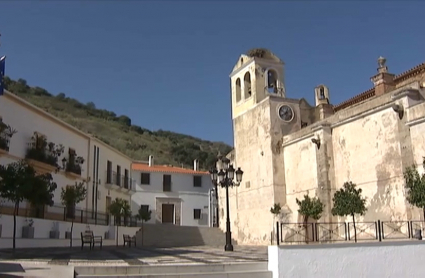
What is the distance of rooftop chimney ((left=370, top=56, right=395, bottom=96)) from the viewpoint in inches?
893

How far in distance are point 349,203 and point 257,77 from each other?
1252 cm

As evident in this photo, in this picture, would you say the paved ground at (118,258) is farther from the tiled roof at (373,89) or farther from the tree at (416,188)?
the tiled roof at (373,89)

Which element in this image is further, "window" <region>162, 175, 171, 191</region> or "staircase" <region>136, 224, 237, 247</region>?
"window" <region>162, 175, 171, 191</region>

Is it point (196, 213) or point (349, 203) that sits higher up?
point (196, 213)

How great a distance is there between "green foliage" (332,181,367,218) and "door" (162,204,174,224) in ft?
78.9

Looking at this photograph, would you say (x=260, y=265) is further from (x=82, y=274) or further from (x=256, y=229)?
(x=256, y=229)

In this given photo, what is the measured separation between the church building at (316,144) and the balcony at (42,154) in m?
11.2

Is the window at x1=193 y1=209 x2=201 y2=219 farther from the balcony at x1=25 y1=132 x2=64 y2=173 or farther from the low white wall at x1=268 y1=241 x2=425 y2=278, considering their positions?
the low white wall at x1=268 y1=241 x2=425 y2=278

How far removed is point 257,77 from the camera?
28.8m

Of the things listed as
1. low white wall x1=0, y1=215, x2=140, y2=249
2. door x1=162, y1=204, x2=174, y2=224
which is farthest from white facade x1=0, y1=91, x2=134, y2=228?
door x1=162, y1=204, x2=174, y2=224

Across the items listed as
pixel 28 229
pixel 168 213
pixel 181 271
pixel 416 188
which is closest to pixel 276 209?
pixel 416 188

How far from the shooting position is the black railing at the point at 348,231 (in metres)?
12.4

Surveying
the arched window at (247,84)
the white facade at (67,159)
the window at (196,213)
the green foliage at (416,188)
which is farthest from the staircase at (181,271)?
the window at (196,213)

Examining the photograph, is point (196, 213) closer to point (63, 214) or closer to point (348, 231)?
point (63, 214)
